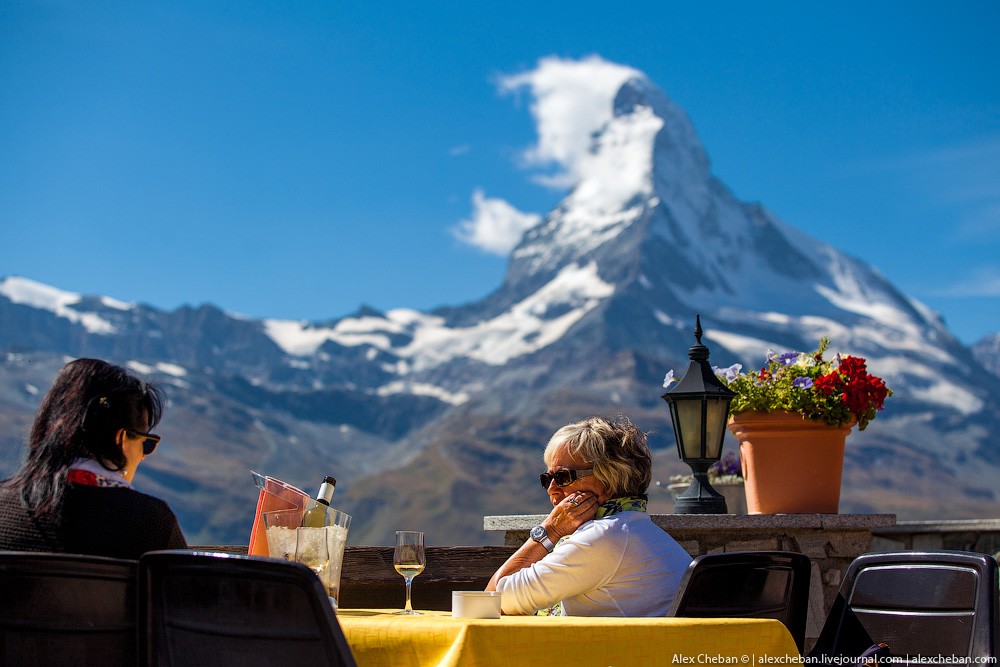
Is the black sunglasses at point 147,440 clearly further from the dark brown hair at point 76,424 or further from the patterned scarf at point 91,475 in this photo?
the patterned scarf at point 91,475

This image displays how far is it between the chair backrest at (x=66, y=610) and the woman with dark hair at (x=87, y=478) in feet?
0.81

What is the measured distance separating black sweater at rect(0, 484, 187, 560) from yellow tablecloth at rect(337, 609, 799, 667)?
1.75 feet

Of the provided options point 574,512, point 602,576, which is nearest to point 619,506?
point 574,512

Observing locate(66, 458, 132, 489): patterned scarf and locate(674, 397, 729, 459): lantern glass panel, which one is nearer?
locate(66, 458, 132, 489): patterned scarf

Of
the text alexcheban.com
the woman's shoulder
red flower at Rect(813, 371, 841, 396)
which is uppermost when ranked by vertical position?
red flower at Rect(813, 371, 841, 396)

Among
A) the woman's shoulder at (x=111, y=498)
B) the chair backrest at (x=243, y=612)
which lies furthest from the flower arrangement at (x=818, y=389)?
the chair backrest at (x=243, y=612)

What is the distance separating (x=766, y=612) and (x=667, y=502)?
161338 millimetres

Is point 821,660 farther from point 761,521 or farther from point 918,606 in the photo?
point 761,521

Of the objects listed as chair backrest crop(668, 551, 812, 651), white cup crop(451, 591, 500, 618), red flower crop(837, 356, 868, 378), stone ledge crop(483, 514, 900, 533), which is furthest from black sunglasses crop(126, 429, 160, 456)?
red flower crop(837, 356, 868, 378)

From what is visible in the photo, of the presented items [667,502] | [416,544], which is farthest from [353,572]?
[667,502]

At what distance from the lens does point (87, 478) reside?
2.71 metres

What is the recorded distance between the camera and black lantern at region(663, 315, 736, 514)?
17.6 feet

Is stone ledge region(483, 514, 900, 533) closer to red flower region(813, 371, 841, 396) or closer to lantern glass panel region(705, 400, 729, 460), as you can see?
lantern glass panel region(705, 400, 729, 460)

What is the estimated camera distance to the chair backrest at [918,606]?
2752 millimetres
